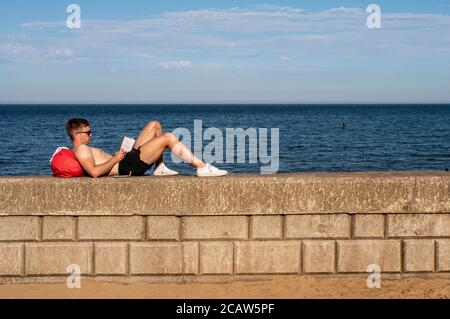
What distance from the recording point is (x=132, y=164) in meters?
6.32

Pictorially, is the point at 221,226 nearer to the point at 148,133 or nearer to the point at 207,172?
the point at 207,172

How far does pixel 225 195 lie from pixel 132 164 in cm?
133

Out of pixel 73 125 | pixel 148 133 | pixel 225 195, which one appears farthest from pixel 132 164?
pixel 225 195

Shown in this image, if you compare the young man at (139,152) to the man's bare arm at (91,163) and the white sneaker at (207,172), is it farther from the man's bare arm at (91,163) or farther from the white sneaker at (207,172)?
the white sneaker at (207,172)

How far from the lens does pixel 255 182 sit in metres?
5.46

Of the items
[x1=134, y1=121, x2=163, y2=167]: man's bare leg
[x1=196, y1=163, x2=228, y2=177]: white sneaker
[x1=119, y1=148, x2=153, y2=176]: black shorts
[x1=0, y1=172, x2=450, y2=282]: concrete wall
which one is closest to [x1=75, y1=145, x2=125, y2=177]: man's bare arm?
[x1=119, y1=148, x2=153, y2=176]: black shorts

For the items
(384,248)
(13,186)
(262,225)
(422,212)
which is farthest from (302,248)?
(13,186)

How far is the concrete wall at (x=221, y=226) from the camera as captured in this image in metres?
5.43

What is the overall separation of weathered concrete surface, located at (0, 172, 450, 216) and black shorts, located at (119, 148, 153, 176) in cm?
80

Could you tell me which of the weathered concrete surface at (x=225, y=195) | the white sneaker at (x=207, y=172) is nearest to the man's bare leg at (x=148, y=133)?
the white sneaker at (x=207, y=172)

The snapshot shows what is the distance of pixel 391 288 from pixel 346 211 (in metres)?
0.80

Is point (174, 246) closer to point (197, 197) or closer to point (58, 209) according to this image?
point (197, 197)

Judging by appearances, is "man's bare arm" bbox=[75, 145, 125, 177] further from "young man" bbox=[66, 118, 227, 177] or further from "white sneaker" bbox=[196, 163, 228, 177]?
"white sneaker" bbox=[196, 163, 228, 177]

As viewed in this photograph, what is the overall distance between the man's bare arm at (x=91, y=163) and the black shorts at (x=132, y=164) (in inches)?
9.1
